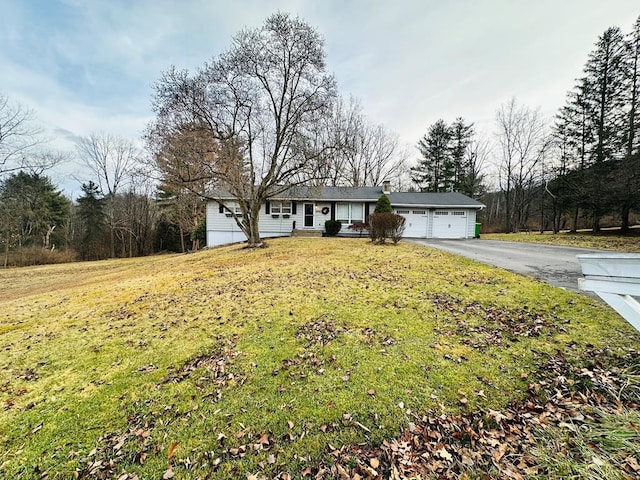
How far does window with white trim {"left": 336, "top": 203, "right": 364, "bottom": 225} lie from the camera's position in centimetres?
2027

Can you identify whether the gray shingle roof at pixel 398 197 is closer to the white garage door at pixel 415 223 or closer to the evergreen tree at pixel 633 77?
the white garage door at pixel 415 223

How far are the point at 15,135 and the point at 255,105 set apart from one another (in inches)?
660

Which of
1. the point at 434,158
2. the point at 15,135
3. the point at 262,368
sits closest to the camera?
the point at 262,368

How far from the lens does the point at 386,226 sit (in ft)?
41.4

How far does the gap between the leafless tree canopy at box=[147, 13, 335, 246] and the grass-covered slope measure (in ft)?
27.6

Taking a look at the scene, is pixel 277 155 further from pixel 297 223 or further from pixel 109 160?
pixel 109 160

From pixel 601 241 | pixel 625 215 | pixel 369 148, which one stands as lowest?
pixel 601 241

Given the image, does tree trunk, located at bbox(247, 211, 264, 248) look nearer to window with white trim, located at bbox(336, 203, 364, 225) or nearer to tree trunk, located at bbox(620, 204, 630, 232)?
window with white trim, located at bbox(336, 203, 364, 225)

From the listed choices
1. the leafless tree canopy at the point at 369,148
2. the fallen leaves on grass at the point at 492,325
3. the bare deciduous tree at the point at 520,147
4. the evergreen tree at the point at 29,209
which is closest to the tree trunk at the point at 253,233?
the fallen leaves on grass at the point at 492,325

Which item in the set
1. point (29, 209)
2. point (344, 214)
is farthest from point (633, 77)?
point (29, 209)

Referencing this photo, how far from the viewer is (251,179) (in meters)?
13.5

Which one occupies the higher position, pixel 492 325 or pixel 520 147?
pixel 520 147

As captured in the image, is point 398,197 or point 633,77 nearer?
point 633,77

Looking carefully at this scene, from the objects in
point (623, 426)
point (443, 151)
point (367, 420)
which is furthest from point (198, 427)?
point (443, 151)
